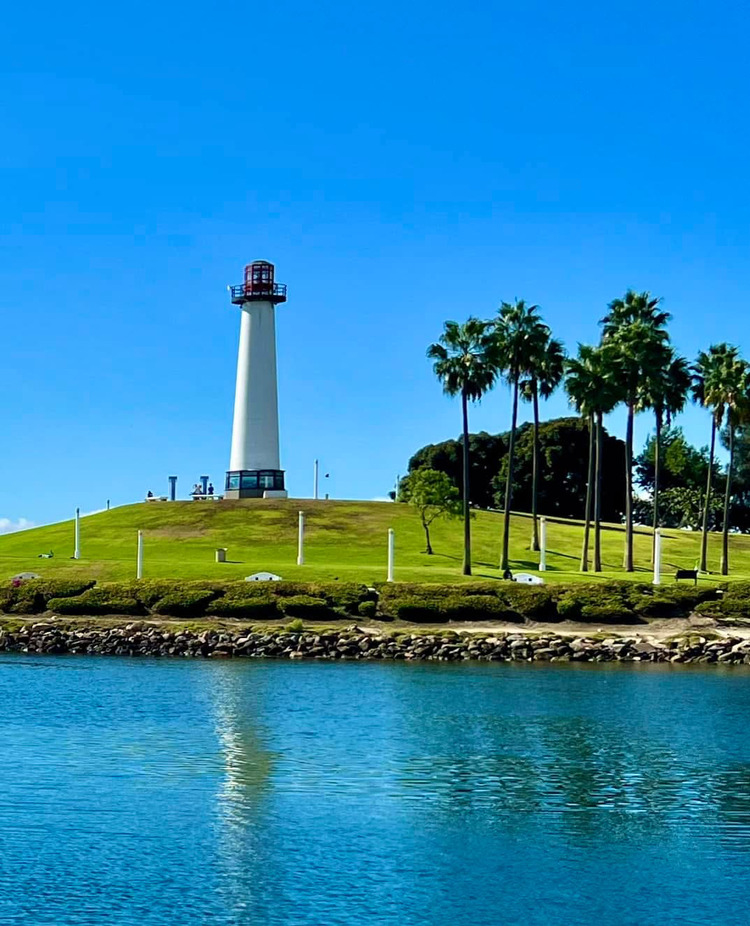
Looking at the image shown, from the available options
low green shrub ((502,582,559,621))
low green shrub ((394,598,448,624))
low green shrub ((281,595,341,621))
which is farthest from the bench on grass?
low green shrub ((281,595,341,621))

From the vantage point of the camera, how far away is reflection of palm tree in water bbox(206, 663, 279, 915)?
2373 centimetres

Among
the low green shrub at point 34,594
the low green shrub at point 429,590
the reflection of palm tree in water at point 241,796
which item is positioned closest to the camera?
the reflection of palm tree in water at point 241,796

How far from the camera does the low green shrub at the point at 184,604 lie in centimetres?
6844

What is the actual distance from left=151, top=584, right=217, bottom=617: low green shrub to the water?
16998 mm

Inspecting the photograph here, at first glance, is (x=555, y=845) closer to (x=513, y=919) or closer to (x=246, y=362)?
(x=513, y=919)

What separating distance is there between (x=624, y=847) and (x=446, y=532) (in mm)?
77003

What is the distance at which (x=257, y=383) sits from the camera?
107m

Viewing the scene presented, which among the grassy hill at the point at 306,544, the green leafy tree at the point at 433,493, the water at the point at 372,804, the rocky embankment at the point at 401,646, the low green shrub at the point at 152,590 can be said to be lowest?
the water at the point at 372,804

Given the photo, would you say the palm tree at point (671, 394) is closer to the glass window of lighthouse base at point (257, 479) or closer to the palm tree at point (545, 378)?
the palm tree at point (545, 378)

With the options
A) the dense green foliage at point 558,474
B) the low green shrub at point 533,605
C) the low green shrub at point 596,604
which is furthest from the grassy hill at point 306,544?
the dense green foliage at point 558,474

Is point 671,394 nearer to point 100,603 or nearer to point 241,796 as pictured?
point 100,603

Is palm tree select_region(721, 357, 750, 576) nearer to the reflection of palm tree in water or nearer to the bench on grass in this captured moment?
the bench on grass

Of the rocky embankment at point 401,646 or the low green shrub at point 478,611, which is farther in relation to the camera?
the low green shrub at point 478,611

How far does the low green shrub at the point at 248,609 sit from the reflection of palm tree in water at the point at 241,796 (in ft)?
54.3
